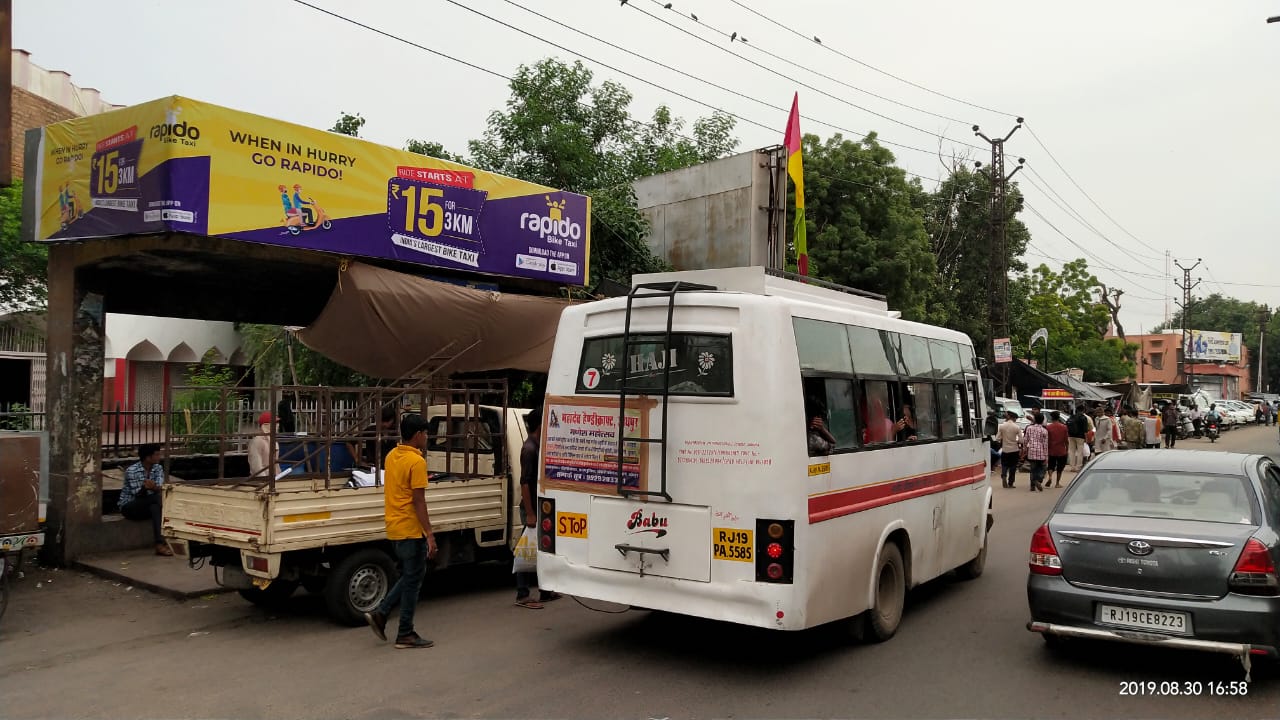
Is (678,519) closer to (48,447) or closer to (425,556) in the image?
(425,556)

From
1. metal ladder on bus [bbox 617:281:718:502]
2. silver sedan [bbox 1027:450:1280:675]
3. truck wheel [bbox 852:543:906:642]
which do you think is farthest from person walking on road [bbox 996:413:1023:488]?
metal ladder on bus [bbox 617:281:718:502]

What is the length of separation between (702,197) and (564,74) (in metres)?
4.72

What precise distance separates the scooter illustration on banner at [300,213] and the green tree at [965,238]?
2940 cm

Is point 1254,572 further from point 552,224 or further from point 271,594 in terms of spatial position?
point 552,224

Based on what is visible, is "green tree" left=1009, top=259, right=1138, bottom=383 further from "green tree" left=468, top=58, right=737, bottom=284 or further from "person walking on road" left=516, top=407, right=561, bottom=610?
"person walking on road" left=516, top=407, right=561, bottom=610

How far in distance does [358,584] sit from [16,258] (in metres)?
12.4

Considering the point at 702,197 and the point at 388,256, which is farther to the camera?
the point at 702,197

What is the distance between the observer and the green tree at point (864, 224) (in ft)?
83.6

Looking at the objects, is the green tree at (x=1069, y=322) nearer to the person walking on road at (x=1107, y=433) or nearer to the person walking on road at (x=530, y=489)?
the person walking on road at (x=1107, y=433)

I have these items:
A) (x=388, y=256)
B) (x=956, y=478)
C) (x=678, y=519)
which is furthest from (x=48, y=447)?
(x=956, y=478)

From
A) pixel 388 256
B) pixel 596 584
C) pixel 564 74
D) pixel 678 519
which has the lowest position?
pixel 596 584

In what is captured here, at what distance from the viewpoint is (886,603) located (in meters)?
7.06

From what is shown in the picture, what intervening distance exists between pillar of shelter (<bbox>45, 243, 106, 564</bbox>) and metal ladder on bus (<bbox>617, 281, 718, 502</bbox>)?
744 cm

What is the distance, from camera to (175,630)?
766 cm
